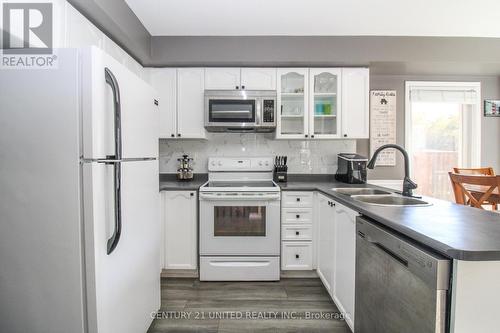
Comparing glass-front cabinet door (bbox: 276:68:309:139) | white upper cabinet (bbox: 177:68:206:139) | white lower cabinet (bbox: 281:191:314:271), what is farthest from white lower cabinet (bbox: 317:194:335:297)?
white upper cabinet (bbox: 177:68:206:139)

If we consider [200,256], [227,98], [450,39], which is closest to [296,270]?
[200,256]

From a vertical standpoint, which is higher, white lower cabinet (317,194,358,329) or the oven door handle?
the oven door handle

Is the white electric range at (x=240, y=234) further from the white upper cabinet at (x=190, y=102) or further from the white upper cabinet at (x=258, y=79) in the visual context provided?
the white upper cabinet at (x=258, y=79)

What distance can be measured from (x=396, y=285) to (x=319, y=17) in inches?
87.4

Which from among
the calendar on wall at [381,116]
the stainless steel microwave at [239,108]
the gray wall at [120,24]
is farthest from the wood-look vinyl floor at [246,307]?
the gray wall at [120,24]

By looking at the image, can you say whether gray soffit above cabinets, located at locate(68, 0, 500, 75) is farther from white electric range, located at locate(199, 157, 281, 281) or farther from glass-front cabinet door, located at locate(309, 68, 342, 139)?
white electric range, located at locate(199, 157, 281, 281)

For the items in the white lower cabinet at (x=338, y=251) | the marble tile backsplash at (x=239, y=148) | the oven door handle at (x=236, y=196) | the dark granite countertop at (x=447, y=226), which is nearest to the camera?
the dark granite countertop at (x=447, y=226)

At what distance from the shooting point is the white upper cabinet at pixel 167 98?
2812mm

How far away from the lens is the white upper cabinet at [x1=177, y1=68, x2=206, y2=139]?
2.81 meters

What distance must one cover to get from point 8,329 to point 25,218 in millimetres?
527

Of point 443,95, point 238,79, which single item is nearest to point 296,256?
point 238,79

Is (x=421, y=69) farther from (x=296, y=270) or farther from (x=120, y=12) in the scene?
(x=120, y=12)

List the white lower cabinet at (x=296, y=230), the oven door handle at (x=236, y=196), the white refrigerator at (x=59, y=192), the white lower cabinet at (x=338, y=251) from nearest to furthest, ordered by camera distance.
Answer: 1. the white refrigerator at (x=59, y=192)
2. the white lower cabinet at (x=338, y=251)
3. the oven door handle at (x=236, y=196)
4. the white lower cabinet at (x=296, y=230)

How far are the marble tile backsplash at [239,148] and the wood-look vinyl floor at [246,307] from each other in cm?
130
